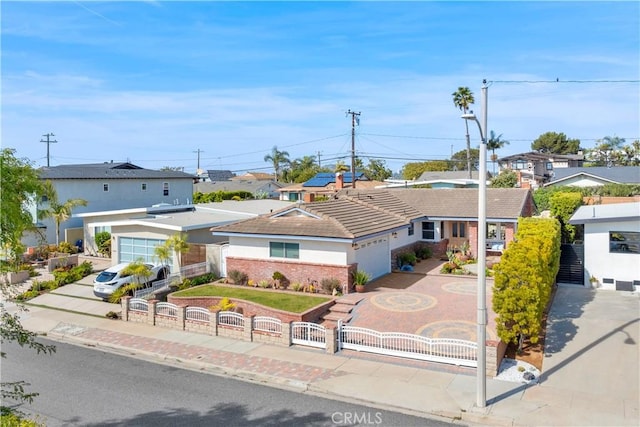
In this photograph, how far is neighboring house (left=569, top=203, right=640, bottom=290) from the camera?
74.7ft

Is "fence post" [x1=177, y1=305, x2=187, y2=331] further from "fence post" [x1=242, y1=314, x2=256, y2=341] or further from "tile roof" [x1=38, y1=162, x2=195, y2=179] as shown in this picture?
"tile roof" [x1=38, y1=162, x2=195, y2=179]

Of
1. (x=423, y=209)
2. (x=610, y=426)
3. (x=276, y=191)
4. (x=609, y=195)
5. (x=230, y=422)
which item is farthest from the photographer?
(x=276, y=191)

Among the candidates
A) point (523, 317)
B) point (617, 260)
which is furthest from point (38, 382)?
point (617, 260)

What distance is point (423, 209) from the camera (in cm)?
3294

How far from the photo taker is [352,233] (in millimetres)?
22594

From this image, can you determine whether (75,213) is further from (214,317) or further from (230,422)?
(230,422)

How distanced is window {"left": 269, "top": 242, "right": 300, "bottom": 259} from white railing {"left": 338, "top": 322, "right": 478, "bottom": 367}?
6.85m

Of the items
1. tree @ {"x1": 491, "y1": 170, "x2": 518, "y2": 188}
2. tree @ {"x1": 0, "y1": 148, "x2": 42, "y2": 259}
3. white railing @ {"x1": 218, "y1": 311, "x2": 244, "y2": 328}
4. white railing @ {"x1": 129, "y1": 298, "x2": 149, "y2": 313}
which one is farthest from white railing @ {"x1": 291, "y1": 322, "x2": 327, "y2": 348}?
tree @ {"x1": 491, "y1": 170, "x2": 518, "y2": 188}

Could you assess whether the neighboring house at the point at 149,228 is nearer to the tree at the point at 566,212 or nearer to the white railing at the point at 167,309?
the white railing at the point at 167,309

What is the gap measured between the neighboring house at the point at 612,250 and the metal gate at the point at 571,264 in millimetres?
300

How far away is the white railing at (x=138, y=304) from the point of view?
21.8 meters

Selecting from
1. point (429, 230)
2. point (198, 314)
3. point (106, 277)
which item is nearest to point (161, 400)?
point (198, 314)

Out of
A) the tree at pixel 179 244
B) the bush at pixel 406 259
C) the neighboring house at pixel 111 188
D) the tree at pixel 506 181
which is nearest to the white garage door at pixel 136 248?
the tree at pixel 179 244

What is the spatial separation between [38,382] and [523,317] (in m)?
15.0
